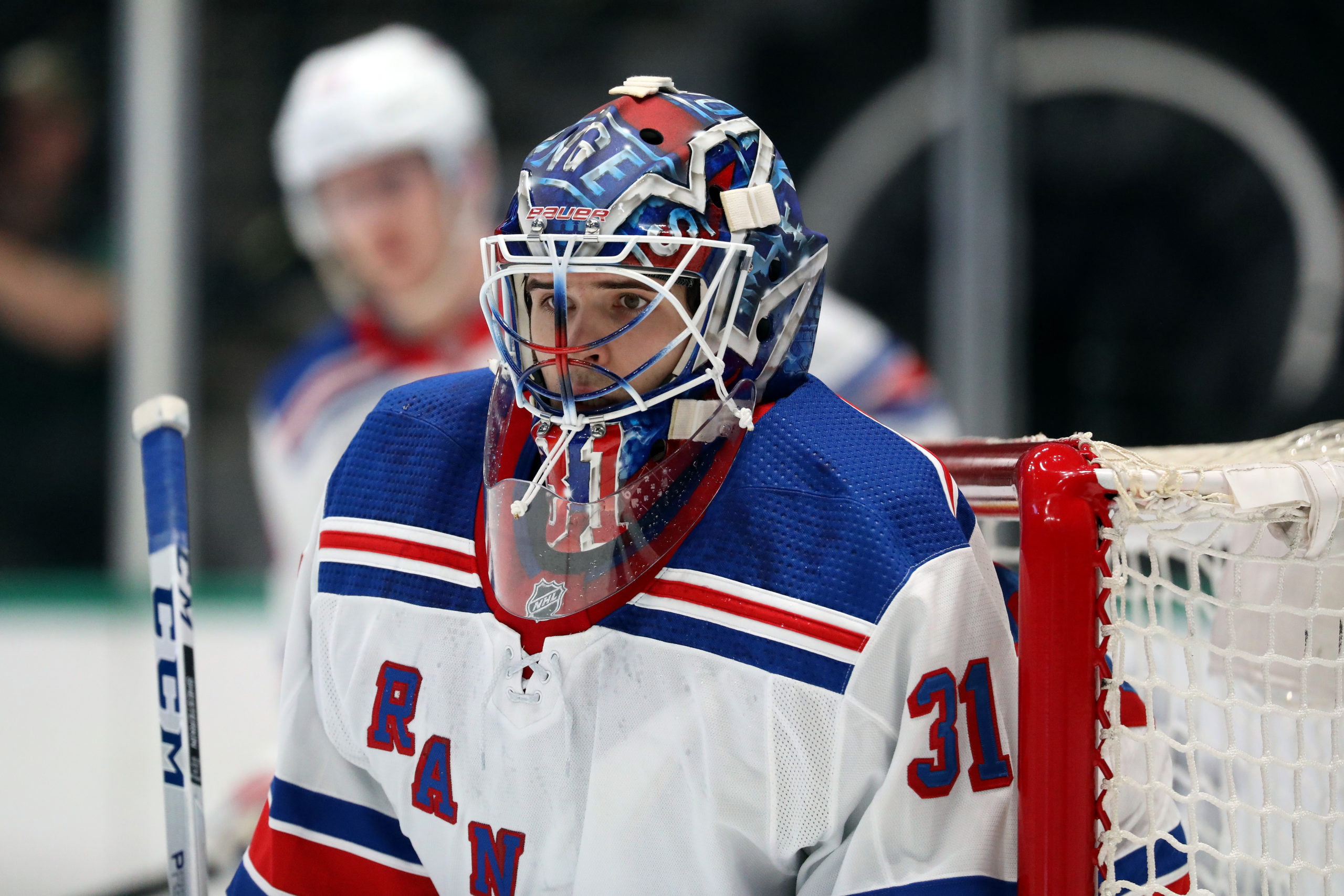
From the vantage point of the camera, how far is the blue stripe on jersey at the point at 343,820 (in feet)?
4.04

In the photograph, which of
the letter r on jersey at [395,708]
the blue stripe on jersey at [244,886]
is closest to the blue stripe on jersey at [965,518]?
the letter r on jersey at [395,708]

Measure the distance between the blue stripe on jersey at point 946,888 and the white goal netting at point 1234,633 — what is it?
0.09 meters

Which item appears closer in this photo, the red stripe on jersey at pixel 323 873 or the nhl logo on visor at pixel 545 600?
the nhl logo on visor at pixel 545 600

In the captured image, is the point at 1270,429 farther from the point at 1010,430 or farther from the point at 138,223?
the point at 138,223

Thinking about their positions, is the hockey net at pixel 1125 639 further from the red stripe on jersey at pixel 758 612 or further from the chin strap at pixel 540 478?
the chin strap at pixel 540 478

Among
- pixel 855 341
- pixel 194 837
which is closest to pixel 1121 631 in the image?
pixel 194 837

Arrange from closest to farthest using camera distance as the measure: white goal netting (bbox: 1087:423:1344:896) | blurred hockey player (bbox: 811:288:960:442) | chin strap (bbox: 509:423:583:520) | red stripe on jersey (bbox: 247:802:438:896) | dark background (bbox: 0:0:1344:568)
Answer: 1. white goal netting (bbox: 1087:423:1344:896)
2. chin strap (bbox: 509:423:583:520)
3. red stripe on jersey (bbox: 247:802:438:896)
4. blurred hockey player (bbox: 811:288:960:442)
5. dark background (bbox: 0:0:1344:568)

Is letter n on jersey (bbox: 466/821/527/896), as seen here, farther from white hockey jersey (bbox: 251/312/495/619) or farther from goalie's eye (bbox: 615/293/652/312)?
white hockey jersey (bbox: 251/312/495/619)

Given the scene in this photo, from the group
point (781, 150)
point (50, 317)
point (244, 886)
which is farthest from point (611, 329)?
point (50, 317)

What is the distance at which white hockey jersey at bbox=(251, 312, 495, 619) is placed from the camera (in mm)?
2768

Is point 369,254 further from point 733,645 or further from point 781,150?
point 733,645

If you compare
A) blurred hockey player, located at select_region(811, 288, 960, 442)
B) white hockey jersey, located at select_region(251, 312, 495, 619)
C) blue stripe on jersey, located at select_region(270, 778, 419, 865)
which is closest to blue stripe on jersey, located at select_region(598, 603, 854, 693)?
blue stripe on jersey, located at select_region(270, 778, 419, 865)

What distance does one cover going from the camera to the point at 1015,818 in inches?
40.3

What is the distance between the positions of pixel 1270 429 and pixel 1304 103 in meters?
0.92
